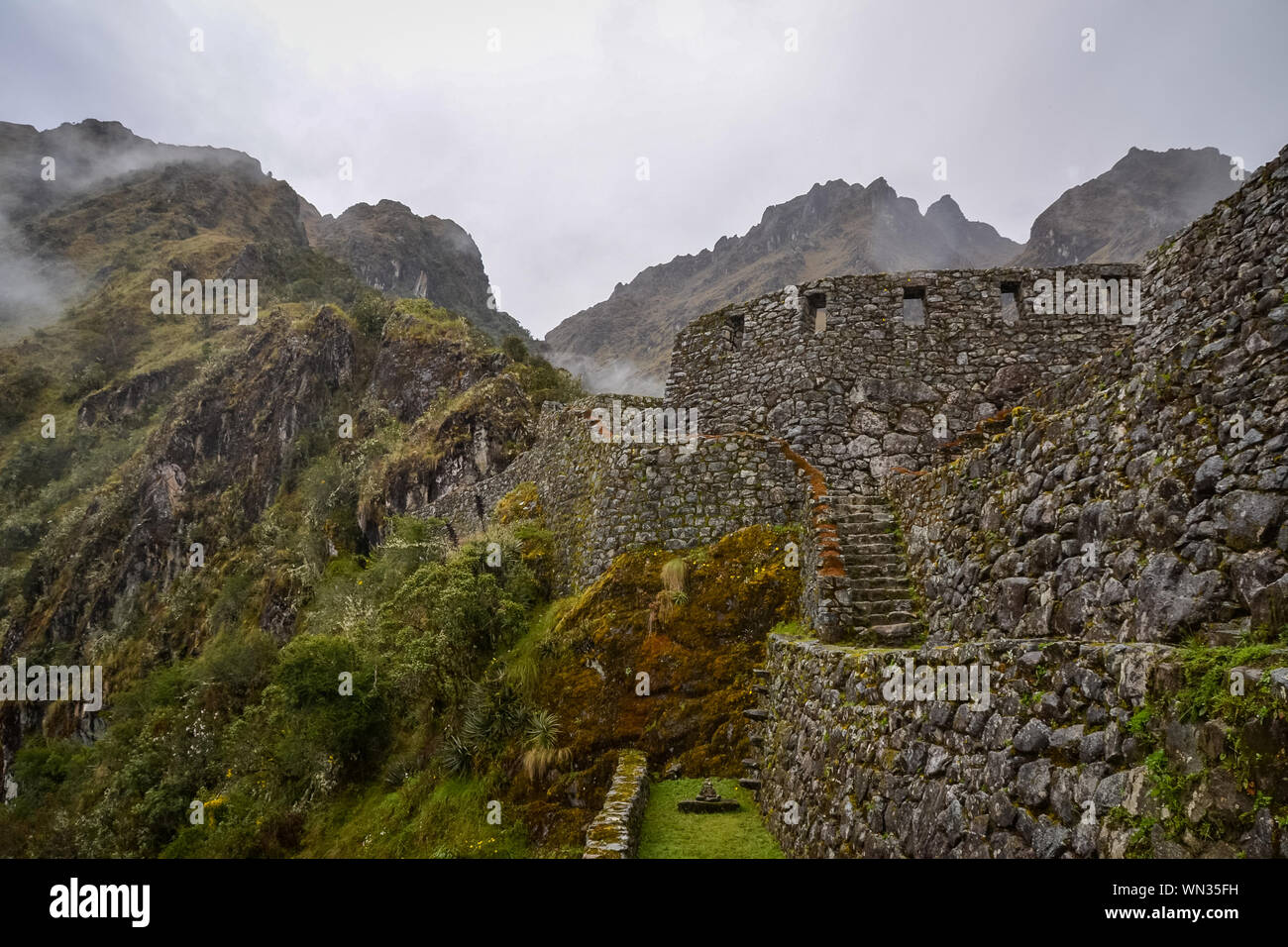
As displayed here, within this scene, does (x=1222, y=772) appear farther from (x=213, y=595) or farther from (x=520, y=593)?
(x=213, y=595)

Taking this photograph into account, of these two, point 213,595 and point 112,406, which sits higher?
point 112,406

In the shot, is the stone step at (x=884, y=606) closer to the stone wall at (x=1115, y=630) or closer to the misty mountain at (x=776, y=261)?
the stone wall at (x=1115, y=630)

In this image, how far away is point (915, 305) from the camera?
47.7ft

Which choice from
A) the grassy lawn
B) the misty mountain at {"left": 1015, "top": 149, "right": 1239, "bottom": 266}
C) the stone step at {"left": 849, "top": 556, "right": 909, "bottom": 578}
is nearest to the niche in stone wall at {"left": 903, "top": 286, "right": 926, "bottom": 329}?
the stone step at {"left": 849, "top": 556, "right": 909, "bottom": 578}

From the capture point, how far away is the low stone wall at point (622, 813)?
6.73 metres

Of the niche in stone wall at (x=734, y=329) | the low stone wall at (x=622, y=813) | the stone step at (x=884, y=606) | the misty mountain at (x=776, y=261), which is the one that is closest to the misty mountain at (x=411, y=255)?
the misty mountain at (x=776, y=261)

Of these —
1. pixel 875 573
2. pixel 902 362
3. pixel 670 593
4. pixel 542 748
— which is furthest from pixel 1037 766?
pixel 902 362

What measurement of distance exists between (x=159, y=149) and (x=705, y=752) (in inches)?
6365

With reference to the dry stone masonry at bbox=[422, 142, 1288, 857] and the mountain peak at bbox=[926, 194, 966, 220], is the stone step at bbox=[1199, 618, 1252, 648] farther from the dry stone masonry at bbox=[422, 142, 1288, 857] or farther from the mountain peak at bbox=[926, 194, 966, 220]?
the mountain peak at bbox=[926, 194, 966, 220]

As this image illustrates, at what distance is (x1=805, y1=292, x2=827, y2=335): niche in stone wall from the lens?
14578 mm

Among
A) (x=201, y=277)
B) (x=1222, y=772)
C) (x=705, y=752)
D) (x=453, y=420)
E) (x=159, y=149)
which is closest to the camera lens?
(x=1222, y=772)

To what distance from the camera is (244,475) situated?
4812cm

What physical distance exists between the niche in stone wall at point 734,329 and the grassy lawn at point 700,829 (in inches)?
376

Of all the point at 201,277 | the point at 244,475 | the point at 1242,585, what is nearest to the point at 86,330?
the point at 201,277
